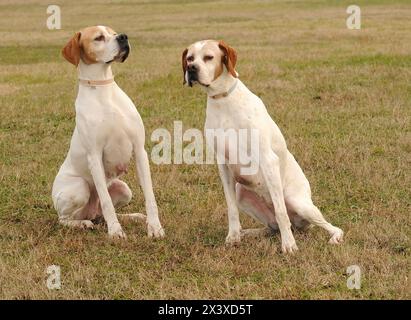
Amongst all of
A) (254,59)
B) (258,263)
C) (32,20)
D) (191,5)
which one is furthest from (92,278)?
(191,5)

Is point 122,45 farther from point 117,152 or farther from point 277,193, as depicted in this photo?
point 277,193

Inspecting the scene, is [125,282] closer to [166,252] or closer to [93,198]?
[166,252]

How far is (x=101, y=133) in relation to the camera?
683 centimetres

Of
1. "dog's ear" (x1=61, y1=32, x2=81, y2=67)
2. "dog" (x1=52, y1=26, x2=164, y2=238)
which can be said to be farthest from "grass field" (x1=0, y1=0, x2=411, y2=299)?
"dog's ear" (x1=61, y1=32, x2=81, y2=67)

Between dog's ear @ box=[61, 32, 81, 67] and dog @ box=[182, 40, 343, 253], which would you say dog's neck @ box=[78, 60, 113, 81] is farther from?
dog @ box=[182, 40, 343, 253]

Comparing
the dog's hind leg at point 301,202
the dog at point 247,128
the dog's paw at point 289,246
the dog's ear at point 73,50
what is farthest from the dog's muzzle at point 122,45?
the dog's paw at point 289,246

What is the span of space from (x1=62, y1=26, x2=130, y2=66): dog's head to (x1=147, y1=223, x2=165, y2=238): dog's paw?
1.61m

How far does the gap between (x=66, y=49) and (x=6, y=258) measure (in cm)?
198

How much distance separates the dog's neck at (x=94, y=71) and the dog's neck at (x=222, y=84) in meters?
1.08

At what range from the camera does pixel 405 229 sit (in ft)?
22.8

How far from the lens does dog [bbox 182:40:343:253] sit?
6.32 m

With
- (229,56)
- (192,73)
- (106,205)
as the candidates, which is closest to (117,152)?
(106,205)

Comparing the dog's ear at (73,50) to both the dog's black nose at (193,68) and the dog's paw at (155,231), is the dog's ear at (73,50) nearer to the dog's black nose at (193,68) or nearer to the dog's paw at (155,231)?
the dog's black nose at (193,68)

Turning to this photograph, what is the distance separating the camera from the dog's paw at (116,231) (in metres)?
7.00
